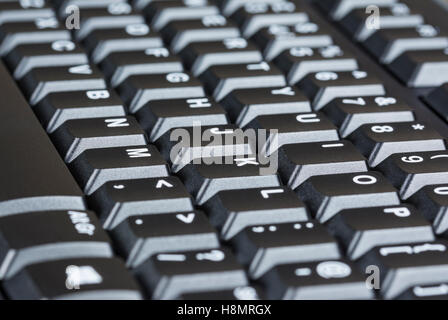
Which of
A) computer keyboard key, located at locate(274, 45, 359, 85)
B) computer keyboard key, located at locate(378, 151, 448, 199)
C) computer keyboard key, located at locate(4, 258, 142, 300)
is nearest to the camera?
computer keyboard key, located at locate(4, 258, 142, 300)

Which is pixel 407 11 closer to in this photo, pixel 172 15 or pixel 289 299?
pixel 172 15

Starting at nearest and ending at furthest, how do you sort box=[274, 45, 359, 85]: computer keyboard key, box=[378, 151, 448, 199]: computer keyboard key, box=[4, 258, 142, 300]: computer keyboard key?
box=[4, 258, 142, 300]: computer keyboard key, box=[378, 151, 448, 199]: computer keyboard key, box=[274, 45, 359, 85]: computer keyboard key

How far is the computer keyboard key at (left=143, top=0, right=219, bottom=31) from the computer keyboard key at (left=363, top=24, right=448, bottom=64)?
0.43 ft

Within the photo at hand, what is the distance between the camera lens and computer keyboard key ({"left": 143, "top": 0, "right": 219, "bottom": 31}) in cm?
73

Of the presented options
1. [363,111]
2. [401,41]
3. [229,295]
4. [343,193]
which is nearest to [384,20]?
[401,41]

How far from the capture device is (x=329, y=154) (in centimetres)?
57

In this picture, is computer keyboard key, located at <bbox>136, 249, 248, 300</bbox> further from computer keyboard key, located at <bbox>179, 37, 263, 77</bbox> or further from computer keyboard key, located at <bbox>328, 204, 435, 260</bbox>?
computer keyboard key, located at <bbox>179, 37, 263, 77</bbox>

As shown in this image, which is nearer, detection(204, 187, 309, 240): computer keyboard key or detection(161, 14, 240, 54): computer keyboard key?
detection(204, 187, 309, 240): computer keyboard key

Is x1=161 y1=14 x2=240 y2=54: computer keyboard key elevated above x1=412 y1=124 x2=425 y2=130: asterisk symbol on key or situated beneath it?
elevated above

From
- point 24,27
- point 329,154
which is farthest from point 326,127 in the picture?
point 24,27

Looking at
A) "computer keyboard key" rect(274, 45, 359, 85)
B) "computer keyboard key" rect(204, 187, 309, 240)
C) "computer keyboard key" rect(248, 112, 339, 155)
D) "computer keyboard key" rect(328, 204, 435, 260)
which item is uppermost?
"computer keyboard key" rect(274, 45, 359, 85)

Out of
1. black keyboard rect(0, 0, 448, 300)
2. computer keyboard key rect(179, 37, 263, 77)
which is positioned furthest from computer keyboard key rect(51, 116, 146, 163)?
computer keyboard key rect(179, 37, 263, 77)

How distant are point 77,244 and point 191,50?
25 centimetres

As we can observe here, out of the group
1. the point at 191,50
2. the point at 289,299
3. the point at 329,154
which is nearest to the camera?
the point at 289,299
